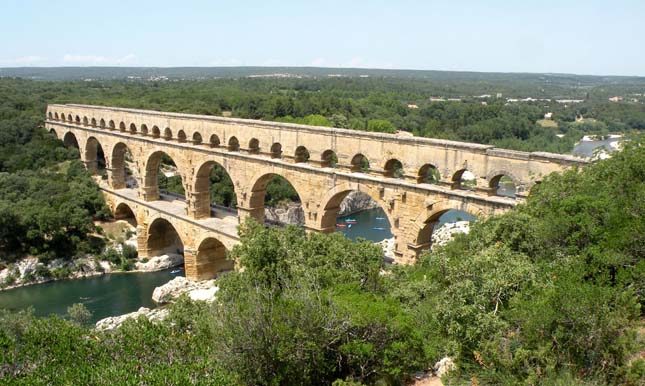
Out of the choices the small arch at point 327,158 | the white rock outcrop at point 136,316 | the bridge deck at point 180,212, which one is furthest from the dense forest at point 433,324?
the bridge deck at point 180,212

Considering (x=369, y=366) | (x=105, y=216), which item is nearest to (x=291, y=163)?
(x=369, y=366)

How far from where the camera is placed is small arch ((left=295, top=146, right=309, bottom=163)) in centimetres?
2127

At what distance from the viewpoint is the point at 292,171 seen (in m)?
21.1

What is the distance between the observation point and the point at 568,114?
8356cm

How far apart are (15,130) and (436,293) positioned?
1648 inches

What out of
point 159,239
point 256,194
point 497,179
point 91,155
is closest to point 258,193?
Result: point 256,194

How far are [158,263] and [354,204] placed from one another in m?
18.9

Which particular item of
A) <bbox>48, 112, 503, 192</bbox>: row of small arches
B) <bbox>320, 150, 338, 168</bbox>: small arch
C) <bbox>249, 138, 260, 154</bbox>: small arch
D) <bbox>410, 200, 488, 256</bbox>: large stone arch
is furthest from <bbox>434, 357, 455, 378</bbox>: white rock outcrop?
<bbox>249, 138, 260, 154</bbox>: small arch

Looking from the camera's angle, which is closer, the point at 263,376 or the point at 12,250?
the point at 263,376

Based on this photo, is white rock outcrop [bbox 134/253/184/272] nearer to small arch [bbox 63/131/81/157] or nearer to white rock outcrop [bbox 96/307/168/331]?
white rock outcrop [bbox 96/307/168/331]

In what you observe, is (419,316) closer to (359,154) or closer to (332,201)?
(359,154)

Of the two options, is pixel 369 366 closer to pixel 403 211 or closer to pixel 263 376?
pixel 263 376

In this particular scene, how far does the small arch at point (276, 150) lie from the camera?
2215 cm

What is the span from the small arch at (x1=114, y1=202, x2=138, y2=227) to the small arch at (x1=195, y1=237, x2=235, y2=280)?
29.3ft
